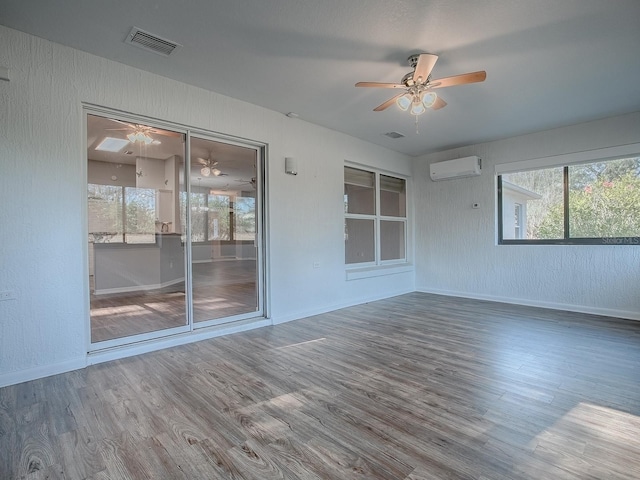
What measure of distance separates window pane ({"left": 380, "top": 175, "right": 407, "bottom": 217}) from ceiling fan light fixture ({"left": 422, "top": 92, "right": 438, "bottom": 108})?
294 cm

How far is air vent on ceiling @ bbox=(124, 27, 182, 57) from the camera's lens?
254 cm

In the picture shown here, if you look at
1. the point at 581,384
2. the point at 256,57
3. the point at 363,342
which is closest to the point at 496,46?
the point at 256,57

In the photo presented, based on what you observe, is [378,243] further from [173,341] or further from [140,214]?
[140,214]

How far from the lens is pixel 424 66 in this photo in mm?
2719

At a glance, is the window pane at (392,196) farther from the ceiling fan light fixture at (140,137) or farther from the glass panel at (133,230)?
the ceiling fan light fixture at (140,137)

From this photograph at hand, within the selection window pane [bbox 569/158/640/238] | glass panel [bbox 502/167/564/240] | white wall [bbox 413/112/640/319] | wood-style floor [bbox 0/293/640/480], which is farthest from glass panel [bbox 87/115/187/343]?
window pane [bbox 569/158/640/238]

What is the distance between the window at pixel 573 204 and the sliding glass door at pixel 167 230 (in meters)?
4.38

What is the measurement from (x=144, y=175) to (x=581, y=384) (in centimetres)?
521

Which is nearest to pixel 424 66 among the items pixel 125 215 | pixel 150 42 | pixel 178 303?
pixel 150 42

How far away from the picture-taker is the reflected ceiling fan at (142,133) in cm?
335

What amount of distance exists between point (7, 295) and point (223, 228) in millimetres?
2162

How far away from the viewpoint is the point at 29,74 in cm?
254

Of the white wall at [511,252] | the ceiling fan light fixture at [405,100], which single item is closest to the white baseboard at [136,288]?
the ceiling fan light fixture at [405,100]

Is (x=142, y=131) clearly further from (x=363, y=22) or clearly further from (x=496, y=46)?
(x=496, y=46)
